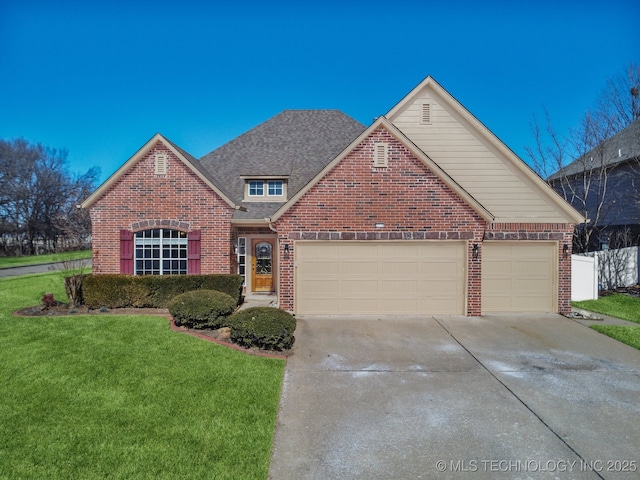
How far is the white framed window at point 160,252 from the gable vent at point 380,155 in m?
7.07

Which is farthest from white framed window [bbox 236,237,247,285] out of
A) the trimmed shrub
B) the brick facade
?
the brick facade

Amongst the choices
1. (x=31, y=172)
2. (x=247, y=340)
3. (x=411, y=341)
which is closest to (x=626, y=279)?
(x=411, y=341)

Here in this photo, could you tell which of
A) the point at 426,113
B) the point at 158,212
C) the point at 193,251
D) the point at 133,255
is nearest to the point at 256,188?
the point at 193,251

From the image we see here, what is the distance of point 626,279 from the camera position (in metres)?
15.2

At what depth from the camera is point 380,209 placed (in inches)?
415

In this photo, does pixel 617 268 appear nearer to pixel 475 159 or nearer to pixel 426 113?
pixel 475 159

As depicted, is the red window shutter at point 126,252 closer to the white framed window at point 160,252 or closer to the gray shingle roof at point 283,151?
the white framed window at point 160,252

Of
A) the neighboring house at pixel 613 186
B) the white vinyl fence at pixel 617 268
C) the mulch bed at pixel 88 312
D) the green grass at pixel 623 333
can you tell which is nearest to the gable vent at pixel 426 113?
the green grass at pixel 623 333

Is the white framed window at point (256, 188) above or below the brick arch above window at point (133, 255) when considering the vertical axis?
above

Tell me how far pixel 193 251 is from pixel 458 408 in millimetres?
9741

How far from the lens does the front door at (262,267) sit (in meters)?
14.0

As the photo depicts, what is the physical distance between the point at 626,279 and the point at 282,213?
15593mm

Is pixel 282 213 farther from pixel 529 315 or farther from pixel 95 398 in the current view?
pixel 529 315

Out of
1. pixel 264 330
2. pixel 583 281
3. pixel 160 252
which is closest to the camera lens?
pixel 264 330
